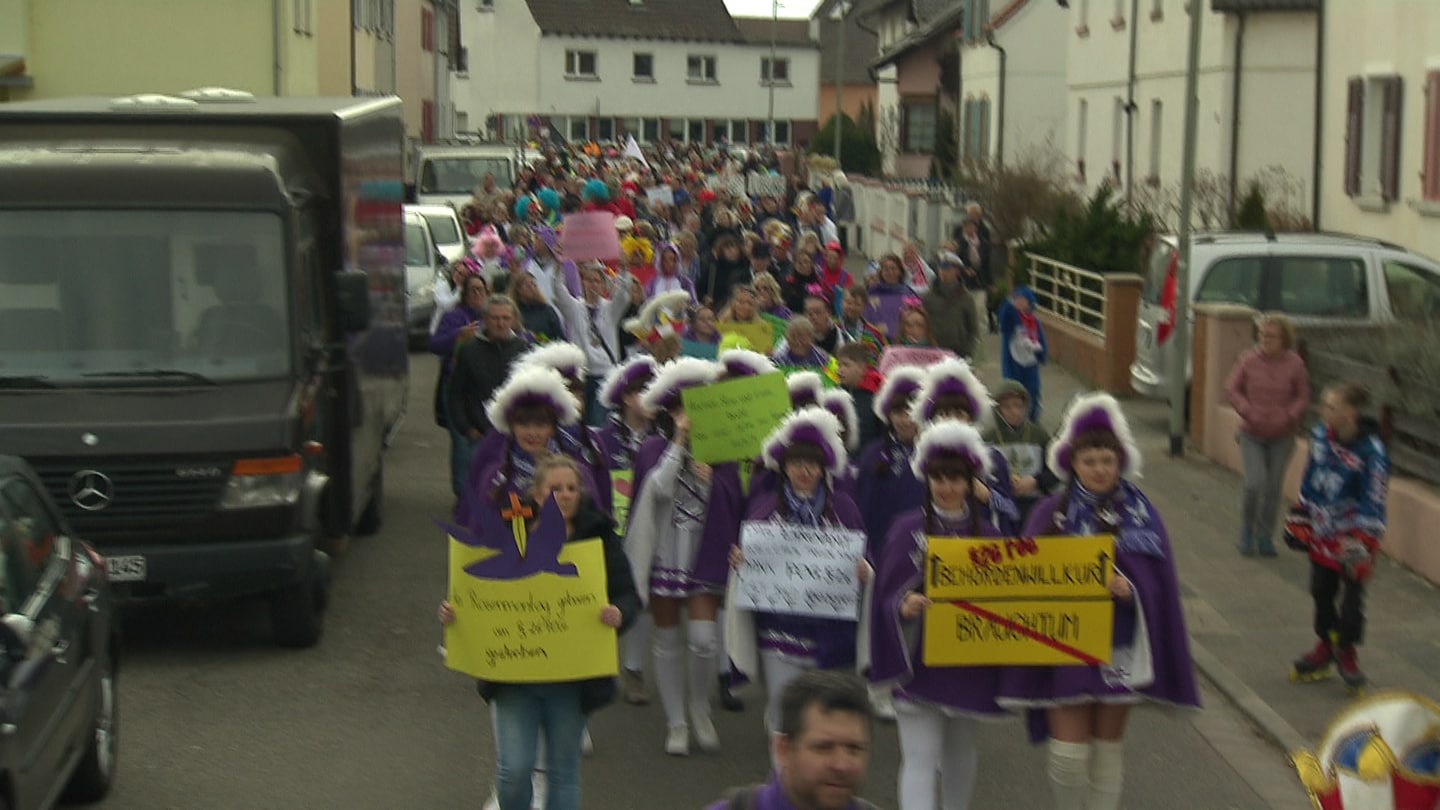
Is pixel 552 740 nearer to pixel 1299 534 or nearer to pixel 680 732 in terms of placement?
pixel 680 732

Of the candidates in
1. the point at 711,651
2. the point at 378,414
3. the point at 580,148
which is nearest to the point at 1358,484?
the point at 711,651

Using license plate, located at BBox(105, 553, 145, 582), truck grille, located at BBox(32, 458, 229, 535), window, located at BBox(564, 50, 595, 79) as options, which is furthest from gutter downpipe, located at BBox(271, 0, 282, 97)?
window, located at BBox(564, 50, 595, 79)

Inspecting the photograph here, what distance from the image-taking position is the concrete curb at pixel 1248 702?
9.63 meters

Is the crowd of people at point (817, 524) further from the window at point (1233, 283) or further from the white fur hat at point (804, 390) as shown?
the window at point (1233, 283)

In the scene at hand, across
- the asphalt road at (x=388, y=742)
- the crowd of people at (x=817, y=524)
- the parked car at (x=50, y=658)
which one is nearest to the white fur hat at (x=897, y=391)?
the crowd of people at (x=817, y=524)

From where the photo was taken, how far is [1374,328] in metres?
16.2

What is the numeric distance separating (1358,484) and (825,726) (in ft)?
22.3

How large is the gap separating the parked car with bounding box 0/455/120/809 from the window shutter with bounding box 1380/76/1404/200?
18546 mm

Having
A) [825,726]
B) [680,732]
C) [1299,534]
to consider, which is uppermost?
[825,726]

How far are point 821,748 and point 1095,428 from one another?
3451 millimetres

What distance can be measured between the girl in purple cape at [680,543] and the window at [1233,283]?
33.7ft

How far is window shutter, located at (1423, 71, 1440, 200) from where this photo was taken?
2228 centimetres

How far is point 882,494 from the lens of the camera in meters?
9.18

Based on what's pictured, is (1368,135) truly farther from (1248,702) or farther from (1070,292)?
(1248,702)
